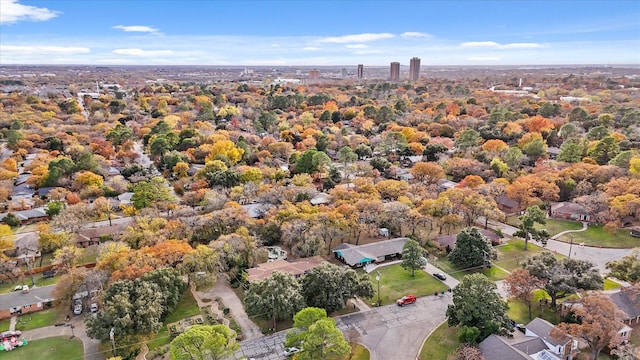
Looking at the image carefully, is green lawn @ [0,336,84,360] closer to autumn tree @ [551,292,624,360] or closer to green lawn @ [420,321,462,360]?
green lawn @ [420,321,462,360]

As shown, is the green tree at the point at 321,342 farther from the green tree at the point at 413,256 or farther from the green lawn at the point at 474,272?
the green lawn at the point at 474,272

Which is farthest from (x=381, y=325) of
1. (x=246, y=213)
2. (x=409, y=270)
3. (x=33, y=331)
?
(x=33, y=331)

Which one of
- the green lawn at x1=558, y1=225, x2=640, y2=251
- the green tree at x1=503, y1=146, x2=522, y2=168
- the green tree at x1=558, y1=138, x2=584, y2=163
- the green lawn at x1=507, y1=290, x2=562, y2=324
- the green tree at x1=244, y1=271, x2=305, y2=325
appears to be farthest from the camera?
the green tree at x1=503, y1=146, x2=522, y2=168

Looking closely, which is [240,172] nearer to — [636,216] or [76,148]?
[76,148]

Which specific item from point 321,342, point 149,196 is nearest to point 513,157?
point 321,342

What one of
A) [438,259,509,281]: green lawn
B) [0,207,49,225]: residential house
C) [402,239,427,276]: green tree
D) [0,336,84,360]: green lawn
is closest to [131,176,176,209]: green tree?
[0,207,49,225]: residential house

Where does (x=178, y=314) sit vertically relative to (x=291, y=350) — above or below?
below

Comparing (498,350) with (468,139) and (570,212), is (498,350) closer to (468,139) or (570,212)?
(570,212)

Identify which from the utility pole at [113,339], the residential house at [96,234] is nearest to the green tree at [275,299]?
the utility pole at [113,339]
